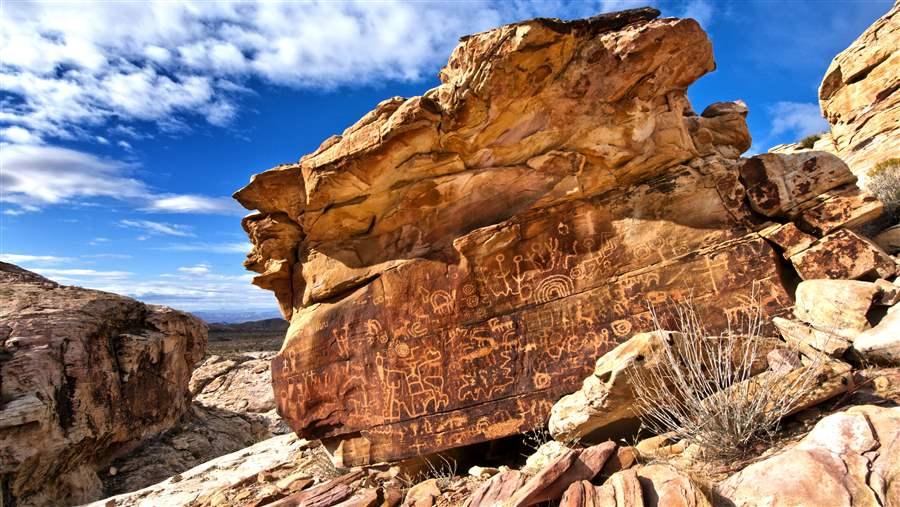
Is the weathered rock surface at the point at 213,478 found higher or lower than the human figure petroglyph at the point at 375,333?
lower

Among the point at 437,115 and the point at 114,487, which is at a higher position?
→ the point at 437,115

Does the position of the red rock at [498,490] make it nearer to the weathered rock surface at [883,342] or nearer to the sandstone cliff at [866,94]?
the weathered rock surface at [883,342]

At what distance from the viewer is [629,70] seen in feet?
20.7

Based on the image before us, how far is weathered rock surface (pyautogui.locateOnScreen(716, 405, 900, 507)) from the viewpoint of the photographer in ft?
10.0

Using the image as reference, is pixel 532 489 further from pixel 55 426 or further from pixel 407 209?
pixel 55 426

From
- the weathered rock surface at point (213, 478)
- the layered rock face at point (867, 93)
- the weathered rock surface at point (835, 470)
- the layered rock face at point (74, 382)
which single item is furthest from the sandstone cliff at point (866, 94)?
the layered rock face at point (74, 382)

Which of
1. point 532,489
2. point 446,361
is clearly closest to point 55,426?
point 446,361

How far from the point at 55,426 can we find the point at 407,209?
10.7 metres

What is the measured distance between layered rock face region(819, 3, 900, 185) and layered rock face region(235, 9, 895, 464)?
23.5ft

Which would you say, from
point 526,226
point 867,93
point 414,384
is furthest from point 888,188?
point 867,93

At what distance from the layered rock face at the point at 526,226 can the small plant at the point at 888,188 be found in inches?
73.7

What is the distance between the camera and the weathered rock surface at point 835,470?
3.06m

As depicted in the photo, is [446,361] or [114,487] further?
[114,487]

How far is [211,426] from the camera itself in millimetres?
16156
